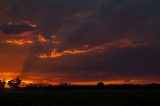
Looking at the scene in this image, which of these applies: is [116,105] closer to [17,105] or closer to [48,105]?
[48,105]

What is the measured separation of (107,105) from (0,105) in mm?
18857

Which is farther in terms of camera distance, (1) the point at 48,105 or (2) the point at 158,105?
(1) the point at 48,105

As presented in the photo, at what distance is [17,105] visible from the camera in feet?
207

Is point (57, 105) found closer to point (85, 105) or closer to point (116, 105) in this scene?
point (85, 105)

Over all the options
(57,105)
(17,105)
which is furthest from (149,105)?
(17,105)

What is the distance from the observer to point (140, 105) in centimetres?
6278

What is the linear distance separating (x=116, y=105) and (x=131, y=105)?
2.93 m

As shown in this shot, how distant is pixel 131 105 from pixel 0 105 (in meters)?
22.6

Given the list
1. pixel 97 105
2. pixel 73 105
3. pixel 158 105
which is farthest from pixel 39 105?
pixel 158 105

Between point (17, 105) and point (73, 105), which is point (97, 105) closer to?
point (73, 105)

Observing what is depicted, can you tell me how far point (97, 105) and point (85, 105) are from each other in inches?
88.0

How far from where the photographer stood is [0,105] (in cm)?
6206

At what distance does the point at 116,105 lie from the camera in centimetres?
6500

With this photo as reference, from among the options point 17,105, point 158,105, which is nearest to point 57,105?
point 17,105
